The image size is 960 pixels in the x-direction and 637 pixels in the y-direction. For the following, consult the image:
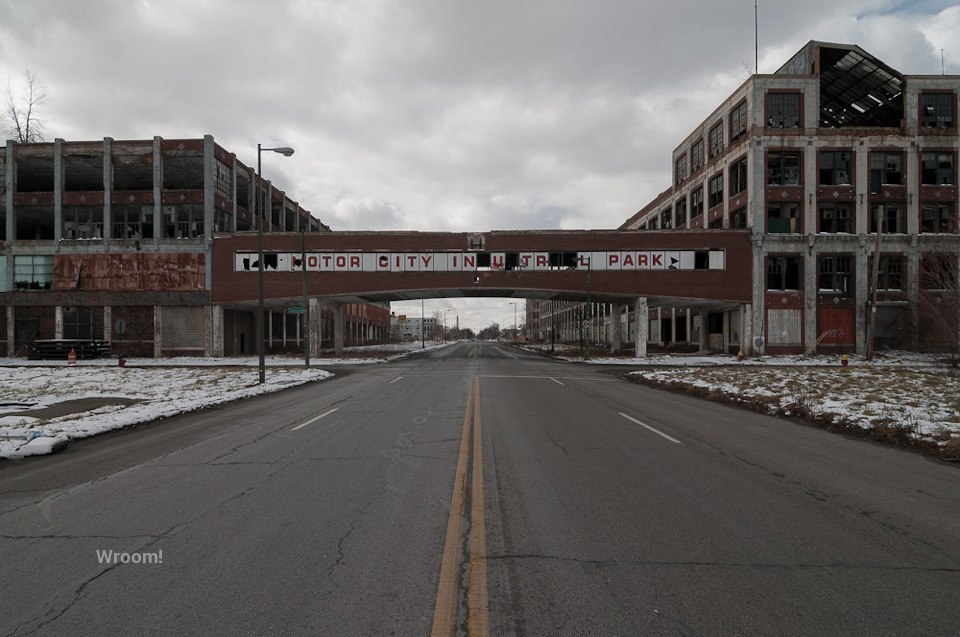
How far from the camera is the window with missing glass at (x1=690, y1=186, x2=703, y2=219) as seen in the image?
172 ft

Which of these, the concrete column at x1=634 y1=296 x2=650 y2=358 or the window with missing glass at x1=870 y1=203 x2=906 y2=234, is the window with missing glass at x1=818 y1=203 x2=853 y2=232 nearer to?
the window with missing glass at x1=870 y1=203 x2=906 y2=234

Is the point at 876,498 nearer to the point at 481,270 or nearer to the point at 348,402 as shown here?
the point at 348,402

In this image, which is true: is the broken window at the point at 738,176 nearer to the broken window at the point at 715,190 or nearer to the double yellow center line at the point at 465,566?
the broken window at the point at 715,190

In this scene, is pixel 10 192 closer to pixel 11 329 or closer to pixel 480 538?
pixel 11 329

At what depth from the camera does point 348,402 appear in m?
15.1

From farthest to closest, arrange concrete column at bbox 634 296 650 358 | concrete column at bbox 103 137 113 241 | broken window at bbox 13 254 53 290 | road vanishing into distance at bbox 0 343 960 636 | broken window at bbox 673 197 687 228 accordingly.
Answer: broken window at bbox 673 197 687 228 → broken window at bbox 13 254 53 290 → concrete column at bbox 634 296 650 358 → concrete column at bbox 103 137 113 241 → road vanishing into distance at bbox 0 343 960 636

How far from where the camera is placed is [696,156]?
5334 centimetres

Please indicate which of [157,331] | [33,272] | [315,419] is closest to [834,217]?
[315,419]

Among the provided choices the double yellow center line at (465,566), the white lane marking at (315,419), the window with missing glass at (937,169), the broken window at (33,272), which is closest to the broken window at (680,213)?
the window with missing glass at (937,169)

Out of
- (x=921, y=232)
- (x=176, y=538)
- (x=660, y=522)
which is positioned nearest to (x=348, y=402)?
(x=176, y=538)

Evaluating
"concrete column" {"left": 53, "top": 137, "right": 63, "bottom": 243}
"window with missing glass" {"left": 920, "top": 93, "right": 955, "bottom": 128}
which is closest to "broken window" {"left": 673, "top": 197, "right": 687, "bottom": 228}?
"window with missing glass" {"left": 920, "top": 93, "right": 955, "bottom": 128}

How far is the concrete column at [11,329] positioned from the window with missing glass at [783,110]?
202ft

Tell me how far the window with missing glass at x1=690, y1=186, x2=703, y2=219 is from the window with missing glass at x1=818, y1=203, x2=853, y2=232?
11.6 metres

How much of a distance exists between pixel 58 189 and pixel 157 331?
13688mm
